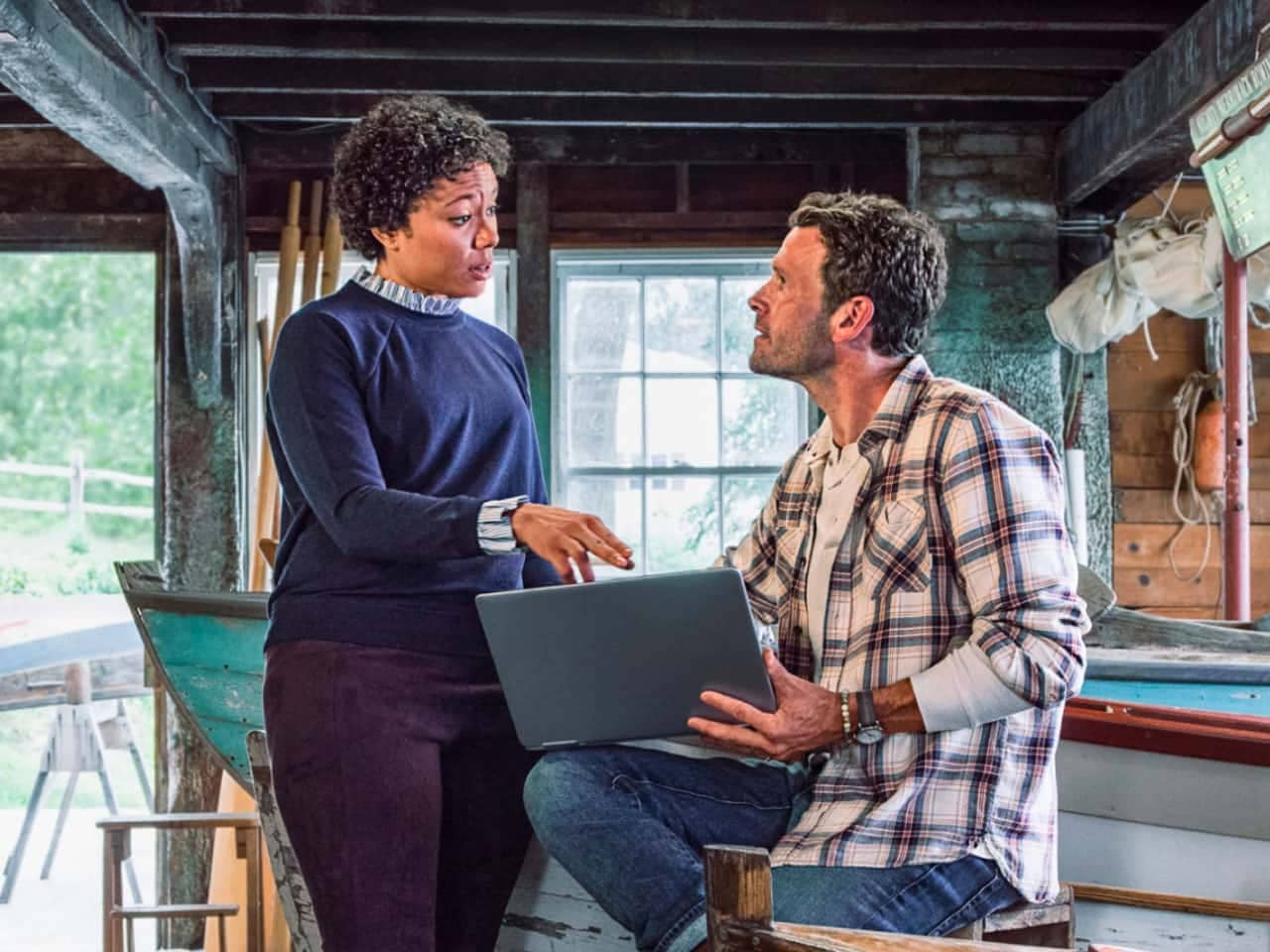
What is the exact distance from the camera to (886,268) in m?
1.94

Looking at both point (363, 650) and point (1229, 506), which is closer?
point (363, 650)

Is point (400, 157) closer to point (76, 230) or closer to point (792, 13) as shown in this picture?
point (792, 13)

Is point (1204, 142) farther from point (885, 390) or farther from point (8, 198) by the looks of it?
point (8, 198)

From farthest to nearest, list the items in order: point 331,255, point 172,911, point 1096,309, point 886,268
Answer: point 331,255
point 1096,309
point 172,911
point 886,268

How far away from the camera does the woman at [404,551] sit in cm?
167

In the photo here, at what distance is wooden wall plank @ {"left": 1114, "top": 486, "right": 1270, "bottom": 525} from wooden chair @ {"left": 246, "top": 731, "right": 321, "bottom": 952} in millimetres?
4005

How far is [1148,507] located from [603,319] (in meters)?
2.16

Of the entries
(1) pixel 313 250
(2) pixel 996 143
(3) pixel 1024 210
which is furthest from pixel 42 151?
(3) pixel 1024 210

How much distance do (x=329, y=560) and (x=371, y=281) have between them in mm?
386

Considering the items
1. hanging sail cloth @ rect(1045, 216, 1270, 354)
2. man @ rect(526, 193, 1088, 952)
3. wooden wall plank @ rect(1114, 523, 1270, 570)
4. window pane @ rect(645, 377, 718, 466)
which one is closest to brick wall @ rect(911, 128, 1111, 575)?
hanging sail cloth @ rect(1045, 216, 1270, 354)

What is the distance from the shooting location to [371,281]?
6.11ft

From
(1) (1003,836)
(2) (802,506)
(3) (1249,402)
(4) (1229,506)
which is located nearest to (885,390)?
(2) (802,506)

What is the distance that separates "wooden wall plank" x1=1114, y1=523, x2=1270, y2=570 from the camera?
5.25 m

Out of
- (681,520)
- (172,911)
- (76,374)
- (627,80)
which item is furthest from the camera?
(76,374)
